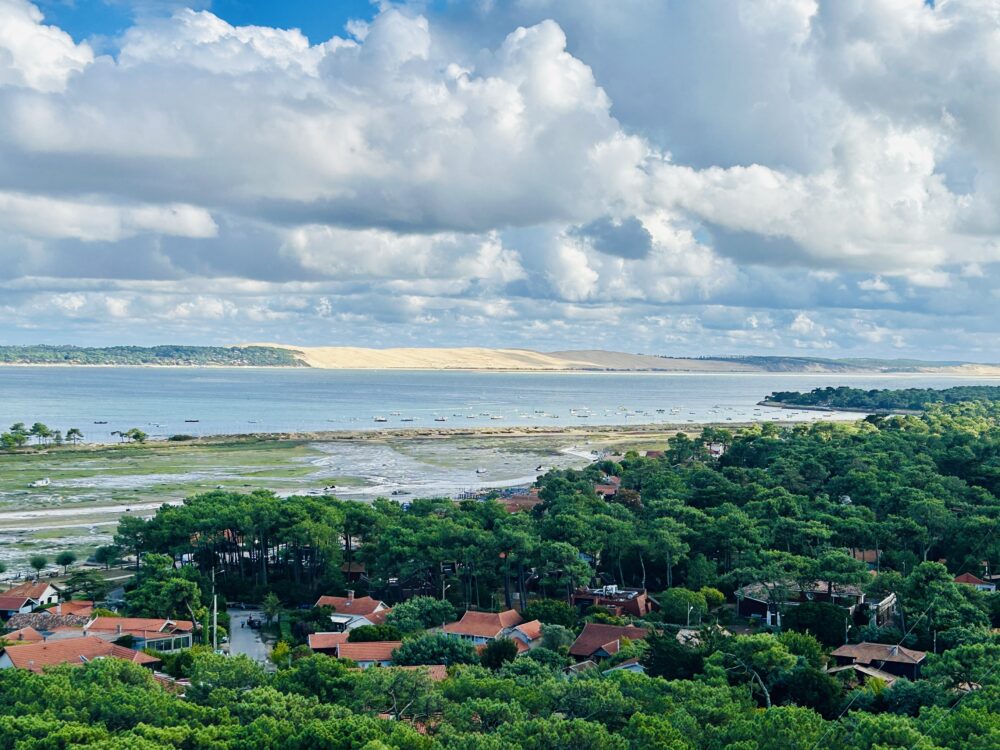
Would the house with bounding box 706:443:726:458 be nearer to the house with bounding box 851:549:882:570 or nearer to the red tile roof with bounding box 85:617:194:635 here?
the house with bounding box 851:549:882:570

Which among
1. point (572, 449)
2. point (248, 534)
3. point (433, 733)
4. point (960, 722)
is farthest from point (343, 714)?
point (572, 449)

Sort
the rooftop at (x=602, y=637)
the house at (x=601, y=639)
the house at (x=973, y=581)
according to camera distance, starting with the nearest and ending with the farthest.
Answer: the house at (x=601, y=639), the rooftop at (x=602, y=637), the house at (x=973, y=581)

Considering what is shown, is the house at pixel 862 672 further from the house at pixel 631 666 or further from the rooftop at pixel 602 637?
the rooftop at pixel 602 637

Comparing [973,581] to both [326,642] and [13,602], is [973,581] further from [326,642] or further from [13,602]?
[13,602]

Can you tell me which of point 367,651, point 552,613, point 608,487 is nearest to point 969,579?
point 552,613

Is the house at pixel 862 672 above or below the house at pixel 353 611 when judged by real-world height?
above

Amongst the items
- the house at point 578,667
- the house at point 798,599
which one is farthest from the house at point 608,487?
the house at point 578,667

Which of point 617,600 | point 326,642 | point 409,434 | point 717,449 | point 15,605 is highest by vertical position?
point 717,449
